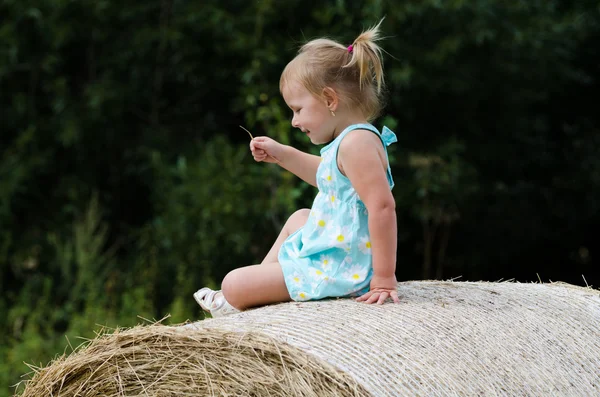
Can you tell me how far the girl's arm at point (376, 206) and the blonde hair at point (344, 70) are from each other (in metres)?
0.20

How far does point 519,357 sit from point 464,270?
5667mm

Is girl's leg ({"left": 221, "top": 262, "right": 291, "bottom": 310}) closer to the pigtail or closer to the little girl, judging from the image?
the little girl

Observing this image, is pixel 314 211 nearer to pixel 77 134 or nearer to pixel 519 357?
pixel 519 357

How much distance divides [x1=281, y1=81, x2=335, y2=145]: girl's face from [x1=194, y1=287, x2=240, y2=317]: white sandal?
27.4 inches

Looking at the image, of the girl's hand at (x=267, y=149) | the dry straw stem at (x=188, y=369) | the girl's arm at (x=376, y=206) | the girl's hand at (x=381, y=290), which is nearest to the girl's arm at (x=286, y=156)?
the girl's hand at (x=267, y=149)

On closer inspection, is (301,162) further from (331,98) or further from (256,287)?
(256,287)

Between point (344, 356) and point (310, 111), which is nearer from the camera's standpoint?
point (344, 356)

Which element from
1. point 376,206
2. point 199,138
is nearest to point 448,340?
point 376,206

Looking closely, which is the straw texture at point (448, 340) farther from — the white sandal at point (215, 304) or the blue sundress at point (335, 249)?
the white sandal at point (215, 304)

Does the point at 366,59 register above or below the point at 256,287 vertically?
above

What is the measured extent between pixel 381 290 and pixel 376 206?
280 millimetres

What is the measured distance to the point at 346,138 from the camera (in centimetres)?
318

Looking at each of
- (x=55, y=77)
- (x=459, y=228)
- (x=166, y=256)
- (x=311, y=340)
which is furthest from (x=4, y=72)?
(x=311, y=340)

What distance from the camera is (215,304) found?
3475 millimetres
